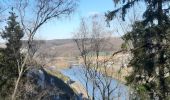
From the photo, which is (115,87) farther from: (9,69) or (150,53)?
(150,53)

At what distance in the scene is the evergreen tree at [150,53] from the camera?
14500 mm

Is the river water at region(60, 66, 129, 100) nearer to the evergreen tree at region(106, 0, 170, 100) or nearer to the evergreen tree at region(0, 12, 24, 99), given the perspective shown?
the evergreen tree at region(0, 12, 24, 99)

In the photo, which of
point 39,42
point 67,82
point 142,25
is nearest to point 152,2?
point 142,25

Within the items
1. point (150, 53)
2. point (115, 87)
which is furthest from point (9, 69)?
point (150, 53)

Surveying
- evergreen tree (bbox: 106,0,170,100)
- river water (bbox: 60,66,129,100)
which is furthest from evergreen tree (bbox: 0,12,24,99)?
evergreen tree (bbox: 106,0,170,100)

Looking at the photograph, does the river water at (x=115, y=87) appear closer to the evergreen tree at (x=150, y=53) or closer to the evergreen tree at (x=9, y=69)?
the evergreen tree at (x=9, y=69)

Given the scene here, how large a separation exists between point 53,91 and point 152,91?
24.8m

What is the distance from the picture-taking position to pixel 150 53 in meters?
15.2

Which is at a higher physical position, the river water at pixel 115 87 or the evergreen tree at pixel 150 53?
the evergreen tree at pixel 150 53

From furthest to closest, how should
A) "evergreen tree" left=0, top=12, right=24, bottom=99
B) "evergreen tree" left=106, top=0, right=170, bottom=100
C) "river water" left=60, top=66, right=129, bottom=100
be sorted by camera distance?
"evergreen tree" left=0, top=12, right=24, bottom=99 < "river water" left=60, top=66, right=129, bottom=100 < "evergreen tree" left=106, top=0, right=170, bottom=100

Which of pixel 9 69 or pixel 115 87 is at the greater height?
pixel 9 69

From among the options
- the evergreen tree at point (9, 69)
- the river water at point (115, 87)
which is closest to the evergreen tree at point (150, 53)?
the river water at point (115, 87)

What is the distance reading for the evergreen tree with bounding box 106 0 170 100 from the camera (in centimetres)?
1450

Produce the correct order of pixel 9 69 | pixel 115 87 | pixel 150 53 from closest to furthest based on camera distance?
pixel 150 53, pixel 115 87, pixel 9 69
